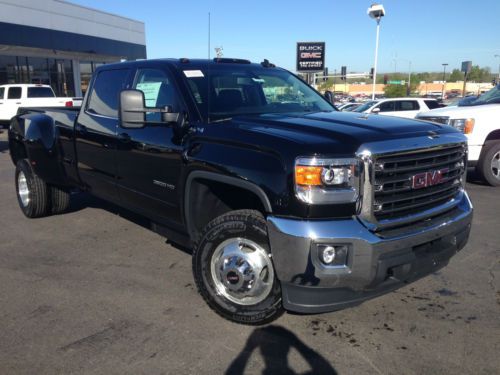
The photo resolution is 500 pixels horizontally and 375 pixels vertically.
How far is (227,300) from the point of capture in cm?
336

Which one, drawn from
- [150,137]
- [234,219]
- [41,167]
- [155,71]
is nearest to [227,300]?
[234,219]

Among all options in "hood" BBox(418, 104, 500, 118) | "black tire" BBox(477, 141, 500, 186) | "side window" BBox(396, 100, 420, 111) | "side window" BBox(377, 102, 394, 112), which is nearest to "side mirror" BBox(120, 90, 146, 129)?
"hood" BBox(418, 104, 500, 118)

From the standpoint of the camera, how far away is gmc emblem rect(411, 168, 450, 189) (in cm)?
311

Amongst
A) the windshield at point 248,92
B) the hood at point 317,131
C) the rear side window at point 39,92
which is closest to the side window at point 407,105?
the windshield at point 248,92

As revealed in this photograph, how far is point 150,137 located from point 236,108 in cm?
77

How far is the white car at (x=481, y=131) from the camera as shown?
25.5 ft

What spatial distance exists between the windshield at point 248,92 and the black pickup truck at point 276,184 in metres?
0.02

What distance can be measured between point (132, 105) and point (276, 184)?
1.42m

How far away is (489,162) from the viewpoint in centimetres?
796

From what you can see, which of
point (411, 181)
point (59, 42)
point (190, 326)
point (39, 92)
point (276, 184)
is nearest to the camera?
point (276, 184)

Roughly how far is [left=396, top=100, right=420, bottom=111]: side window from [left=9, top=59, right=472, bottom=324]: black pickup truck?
12.7 m

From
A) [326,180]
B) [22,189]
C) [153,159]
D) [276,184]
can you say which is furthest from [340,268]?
[22,189]

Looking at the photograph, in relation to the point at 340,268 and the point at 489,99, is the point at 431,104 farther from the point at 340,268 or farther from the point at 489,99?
the point at 340,268

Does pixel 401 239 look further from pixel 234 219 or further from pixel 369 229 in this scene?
pixel 234 219
